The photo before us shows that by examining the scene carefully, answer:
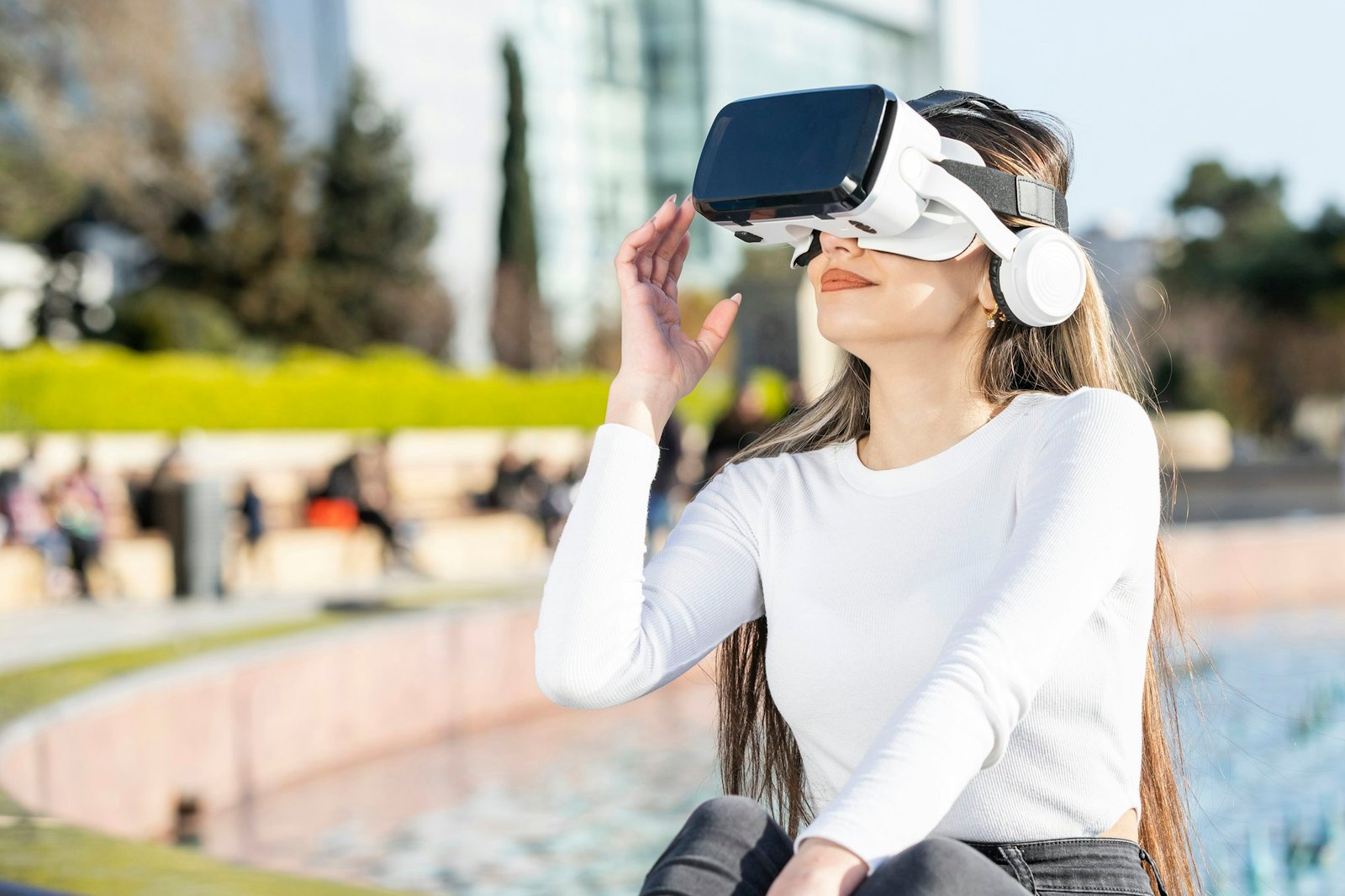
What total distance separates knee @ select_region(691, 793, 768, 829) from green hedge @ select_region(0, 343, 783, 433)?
1005 cm

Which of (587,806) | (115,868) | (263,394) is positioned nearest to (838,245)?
(115,868)

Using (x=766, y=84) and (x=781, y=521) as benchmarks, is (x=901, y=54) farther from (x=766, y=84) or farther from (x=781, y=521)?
(x=781, y=521)

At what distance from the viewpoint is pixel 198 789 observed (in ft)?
21.4

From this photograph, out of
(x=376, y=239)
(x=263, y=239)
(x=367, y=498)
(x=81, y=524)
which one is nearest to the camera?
(x=81, y=524)

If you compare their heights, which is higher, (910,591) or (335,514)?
(910,591)

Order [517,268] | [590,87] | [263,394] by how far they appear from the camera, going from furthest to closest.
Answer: [590,87]
[517,268]
[263,394]

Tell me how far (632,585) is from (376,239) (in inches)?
1220

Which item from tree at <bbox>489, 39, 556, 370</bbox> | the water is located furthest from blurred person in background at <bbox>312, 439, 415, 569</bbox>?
tree at <bbox>489, 39, 556, 370</bbox>

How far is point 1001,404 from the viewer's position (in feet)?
6.69

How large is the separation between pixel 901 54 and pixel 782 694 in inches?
2913

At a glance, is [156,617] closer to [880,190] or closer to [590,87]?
[880,190]

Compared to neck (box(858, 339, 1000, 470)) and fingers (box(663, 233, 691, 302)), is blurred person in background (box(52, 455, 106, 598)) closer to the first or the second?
fingers (box(663, 233, 691, 302))

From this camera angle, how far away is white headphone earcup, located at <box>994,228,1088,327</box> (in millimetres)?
1927

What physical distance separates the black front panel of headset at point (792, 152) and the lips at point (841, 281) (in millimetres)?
198
